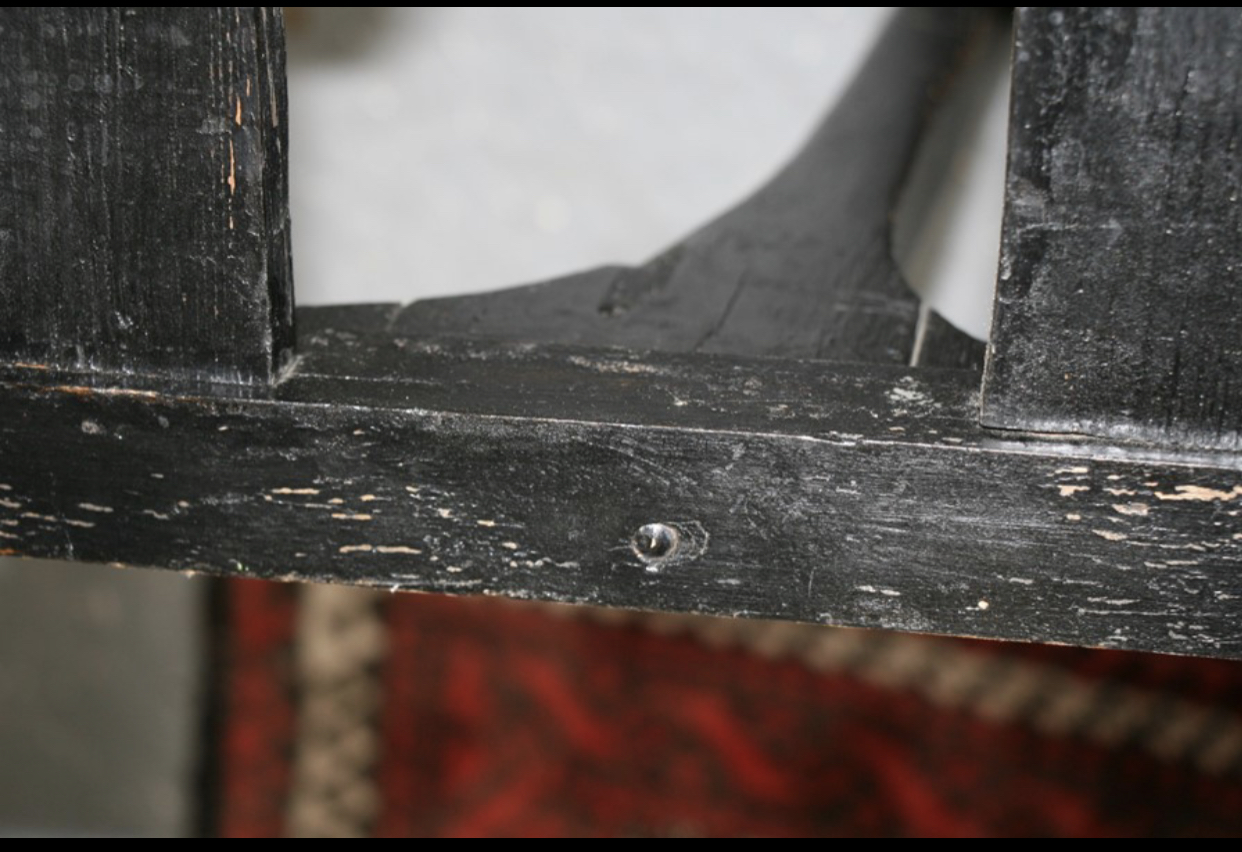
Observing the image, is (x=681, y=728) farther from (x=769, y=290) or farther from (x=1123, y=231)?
(x=1123, y=231)

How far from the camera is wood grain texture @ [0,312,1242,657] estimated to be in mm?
306

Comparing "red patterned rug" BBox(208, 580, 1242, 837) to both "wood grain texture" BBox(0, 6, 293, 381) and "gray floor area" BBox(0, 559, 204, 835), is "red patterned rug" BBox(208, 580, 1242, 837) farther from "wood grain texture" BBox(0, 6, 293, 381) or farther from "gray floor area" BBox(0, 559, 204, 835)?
"wood grain texture" BBox(0, 6, 293, 381)

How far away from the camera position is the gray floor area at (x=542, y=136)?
2.55 ft

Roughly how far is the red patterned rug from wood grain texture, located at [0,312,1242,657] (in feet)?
2.85

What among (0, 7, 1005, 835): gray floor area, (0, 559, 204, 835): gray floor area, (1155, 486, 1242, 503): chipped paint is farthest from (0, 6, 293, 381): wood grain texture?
(0, 559, 204, 835): gray floor area

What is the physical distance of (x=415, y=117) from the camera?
83cm

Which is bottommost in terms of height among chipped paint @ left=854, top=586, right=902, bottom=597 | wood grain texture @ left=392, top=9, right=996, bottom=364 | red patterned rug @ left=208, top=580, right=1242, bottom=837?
red patterned rug @ left=208, top=580, right=1242, bottom=837

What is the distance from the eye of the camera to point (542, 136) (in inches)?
33.2

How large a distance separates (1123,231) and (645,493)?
126 millimetres

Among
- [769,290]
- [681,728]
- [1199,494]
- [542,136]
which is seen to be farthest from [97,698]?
[1199,494]

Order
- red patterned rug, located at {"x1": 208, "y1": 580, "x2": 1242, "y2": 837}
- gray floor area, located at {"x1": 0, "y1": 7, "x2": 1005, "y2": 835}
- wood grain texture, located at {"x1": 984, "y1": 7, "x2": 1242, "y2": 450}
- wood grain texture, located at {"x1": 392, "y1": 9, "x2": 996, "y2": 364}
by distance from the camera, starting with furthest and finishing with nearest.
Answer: red patterned rug, located at {"x1": 208, "y1": 580, "x2": 1242, "y2": 837}
gray floor area, located at {"x1": 0, "y1": 7, "x2": 1005, "y2": 835}
wood grain texture, located at {"x1": 392, "y1": 9, "x2": 996, "y2": 364}
wood grain texture, located at {"x1": 984, "y1": 7, "x2": 1242, "y2": 450}

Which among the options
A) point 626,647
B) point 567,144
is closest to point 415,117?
point 567,144

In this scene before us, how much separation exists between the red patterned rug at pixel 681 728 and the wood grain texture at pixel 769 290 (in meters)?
0.73

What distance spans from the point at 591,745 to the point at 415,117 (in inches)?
25.8
